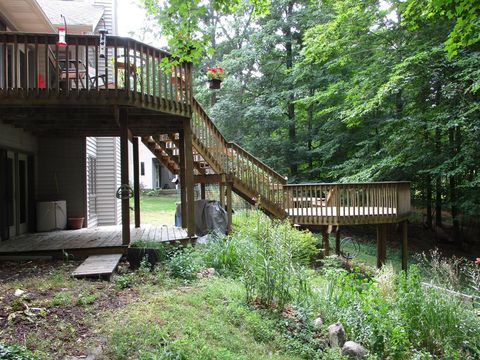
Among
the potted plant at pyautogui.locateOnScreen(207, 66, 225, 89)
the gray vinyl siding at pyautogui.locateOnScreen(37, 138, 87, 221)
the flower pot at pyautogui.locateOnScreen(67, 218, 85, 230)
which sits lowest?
the flower pot at pyautogui.locateOnScreen(67, 218, 85, 230)

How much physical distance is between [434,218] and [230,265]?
1700 centimetres

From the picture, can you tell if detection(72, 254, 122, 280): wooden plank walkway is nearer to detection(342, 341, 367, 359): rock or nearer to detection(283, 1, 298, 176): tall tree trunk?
detection(342, 341, 367, 359): rock

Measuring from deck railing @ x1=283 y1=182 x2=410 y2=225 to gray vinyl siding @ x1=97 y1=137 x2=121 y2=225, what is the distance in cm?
567

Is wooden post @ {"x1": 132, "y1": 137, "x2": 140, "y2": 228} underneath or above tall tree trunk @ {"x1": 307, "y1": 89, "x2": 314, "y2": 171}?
underneath

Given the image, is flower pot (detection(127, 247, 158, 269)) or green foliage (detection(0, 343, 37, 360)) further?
flower pot (detection(127, 247, 158, 269))

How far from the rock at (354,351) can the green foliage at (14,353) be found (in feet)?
10.7

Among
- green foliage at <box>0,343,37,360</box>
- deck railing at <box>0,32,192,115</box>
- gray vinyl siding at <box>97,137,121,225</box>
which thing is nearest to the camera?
green foliage at <box>0,343,37,360</box>

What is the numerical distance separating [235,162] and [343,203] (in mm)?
3269

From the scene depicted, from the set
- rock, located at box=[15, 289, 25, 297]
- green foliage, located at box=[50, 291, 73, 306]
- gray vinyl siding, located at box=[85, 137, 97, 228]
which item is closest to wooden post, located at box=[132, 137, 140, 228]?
gray vinyl siding, located at box=[85, 137, 97, 228]

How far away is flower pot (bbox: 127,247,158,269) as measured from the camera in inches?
281

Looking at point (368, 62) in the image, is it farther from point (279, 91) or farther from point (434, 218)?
point (434, 218)

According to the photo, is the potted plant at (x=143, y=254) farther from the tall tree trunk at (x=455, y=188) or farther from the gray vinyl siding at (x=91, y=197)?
the tall tree trunk at (x=455, y=188)

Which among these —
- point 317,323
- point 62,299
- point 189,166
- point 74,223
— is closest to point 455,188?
point 189,166

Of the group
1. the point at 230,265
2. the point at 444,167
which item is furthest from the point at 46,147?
the point at 444,167
